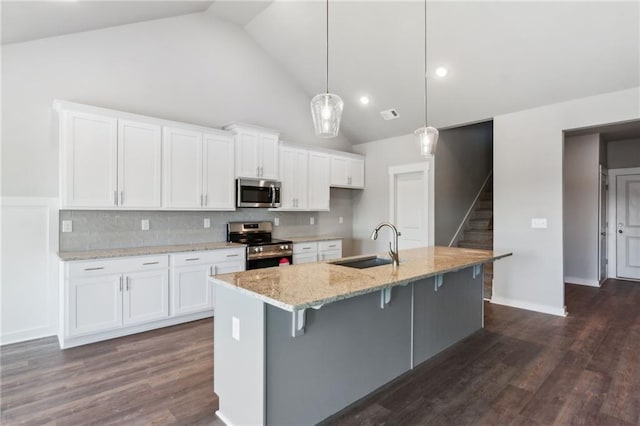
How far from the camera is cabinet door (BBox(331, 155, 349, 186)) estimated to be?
5.88 m

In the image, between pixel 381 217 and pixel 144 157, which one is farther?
pixel 381 217


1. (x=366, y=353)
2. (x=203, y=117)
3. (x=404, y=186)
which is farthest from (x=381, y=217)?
(x=366, y=353)

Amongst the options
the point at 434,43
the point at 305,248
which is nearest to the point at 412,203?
the point at 305,248

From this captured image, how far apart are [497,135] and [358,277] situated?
378 centimetres

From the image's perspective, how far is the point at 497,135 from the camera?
474cm

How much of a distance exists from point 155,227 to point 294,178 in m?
2.15

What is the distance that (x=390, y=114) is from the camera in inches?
213

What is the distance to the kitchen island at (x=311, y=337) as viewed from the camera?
1.82 meters

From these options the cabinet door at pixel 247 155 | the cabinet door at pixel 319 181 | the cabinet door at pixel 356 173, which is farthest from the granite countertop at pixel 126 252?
the cabinet door at pixel 356 173

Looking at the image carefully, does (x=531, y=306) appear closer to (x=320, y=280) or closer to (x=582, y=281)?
(x=582, y=281)

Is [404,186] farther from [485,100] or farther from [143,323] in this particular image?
[143,323]

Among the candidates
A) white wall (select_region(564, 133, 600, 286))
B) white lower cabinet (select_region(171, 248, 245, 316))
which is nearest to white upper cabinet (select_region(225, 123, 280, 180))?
white lower cabinet (select_region(171, 248, 245, 316))

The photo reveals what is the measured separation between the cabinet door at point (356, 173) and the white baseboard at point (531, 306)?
9.74 ft

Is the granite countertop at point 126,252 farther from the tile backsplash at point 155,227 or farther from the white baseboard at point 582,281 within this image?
the white baseboard at point 582,281
